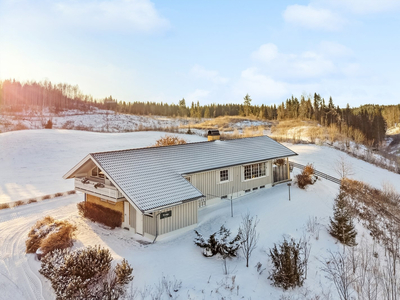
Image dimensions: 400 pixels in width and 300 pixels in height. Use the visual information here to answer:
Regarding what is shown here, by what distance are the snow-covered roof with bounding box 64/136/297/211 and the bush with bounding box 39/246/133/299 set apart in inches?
122

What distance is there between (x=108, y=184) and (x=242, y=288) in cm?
938

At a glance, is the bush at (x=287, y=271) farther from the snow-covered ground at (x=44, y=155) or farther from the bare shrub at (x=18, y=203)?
the snow-covered ground at (x=44, y=155)

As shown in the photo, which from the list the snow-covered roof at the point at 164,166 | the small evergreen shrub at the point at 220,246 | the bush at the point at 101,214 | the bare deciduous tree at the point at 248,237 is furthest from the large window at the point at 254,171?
the bush at the point at 101,214

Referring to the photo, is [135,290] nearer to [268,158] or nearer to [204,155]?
[204,155]

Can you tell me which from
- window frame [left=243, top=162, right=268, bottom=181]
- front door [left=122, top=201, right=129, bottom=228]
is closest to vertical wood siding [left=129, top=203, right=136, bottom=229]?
front door [left=122, top=201, right=129, bottom=228]

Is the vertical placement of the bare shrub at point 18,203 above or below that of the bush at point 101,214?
below

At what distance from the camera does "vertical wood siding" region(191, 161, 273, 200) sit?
60.3 ft

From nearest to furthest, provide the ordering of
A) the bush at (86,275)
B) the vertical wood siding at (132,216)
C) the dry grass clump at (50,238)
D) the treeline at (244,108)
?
1. the bush at (86,275)
2. the dry grass clump at (50,238)
3. the vertical wood siding at (132,216)
4. the treeline at (244,108)

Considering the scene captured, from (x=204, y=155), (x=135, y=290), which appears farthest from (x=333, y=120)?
(x=135, y=290)

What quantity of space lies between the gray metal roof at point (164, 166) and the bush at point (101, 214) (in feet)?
8.87

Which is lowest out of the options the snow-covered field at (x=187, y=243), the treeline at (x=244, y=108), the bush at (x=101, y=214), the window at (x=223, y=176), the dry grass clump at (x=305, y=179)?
the snow-covered field at (x=187, y=243)

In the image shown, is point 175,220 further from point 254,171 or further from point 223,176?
point 254,171

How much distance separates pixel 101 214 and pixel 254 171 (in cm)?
1259

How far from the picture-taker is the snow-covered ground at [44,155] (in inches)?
1051
